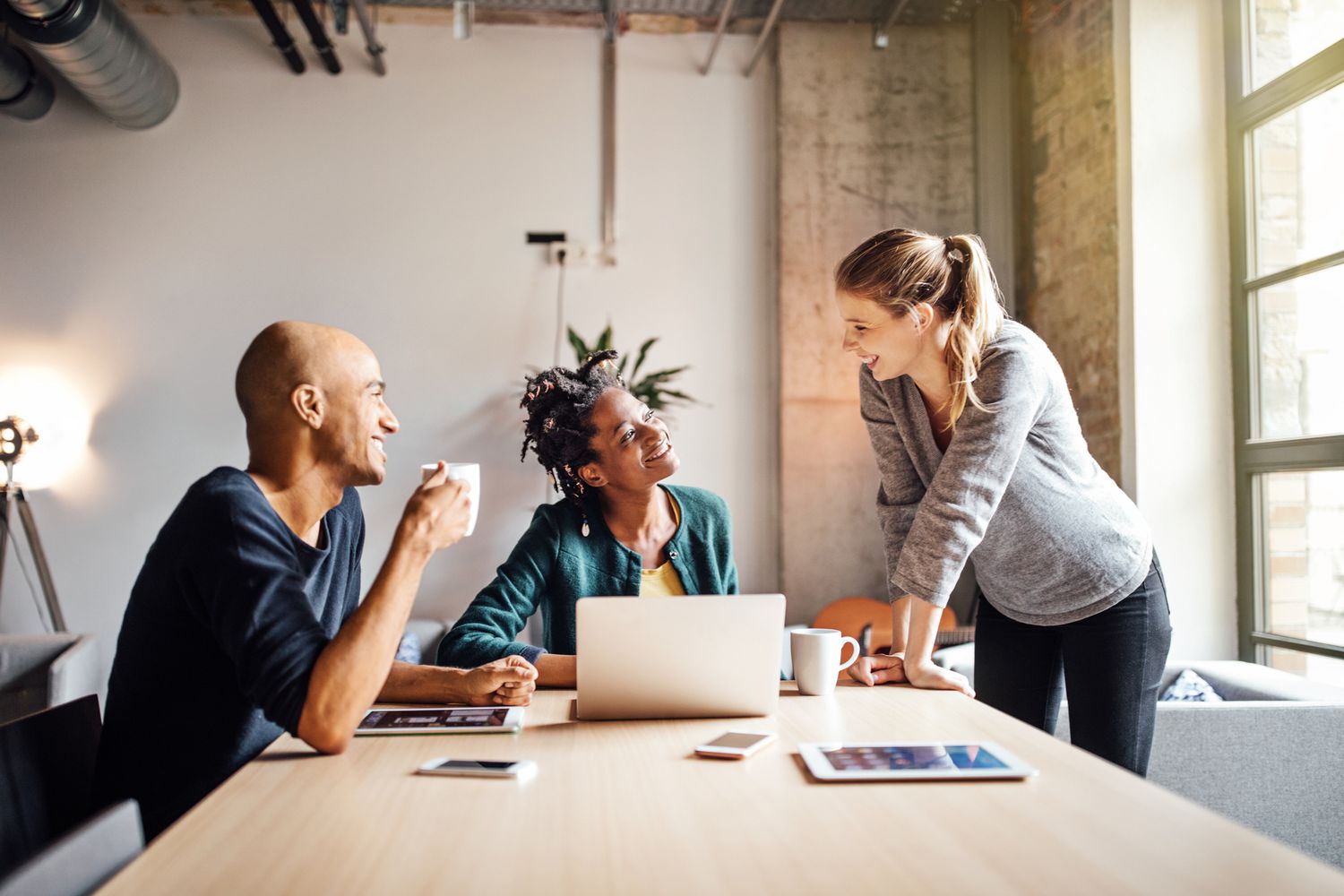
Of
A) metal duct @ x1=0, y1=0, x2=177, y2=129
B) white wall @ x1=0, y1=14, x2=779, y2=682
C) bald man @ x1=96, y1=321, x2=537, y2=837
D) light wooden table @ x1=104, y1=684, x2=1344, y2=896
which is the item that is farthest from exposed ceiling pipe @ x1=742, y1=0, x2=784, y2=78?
light wooden table @ x1=104, y1=684, x2=1344, y2=896

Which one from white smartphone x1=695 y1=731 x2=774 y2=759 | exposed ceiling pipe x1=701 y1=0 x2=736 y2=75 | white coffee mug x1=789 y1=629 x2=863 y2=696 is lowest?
white smartphone x1=695 y1=731 x2=774 y2=759

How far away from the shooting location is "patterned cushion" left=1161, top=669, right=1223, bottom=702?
2785mm

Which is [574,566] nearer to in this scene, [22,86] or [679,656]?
[679,656]

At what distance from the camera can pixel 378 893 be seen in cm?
79

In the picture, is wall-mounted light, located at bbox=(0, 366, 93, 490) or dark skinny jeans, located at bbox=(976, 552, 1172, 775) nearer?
dark skinny jeans, located at bbox=(976, 552, 1172, 775)

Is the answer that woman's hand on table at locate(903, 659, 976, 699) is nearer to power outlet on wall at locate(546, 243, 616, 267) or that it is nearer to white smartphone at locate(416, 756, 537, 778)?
Answer: white smartphone at locate(416, 756, 537, 778)

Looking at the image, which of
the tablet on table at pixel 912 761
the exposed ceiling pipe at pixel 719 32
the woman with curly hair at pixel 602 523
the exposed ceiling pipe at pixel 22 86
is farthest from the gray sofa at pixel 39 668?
the exposed ceiling pipe at pixel 719 32

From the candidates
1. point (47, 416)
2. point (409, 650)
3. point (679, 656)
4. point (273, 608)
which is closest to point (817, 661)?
point (679, 656)

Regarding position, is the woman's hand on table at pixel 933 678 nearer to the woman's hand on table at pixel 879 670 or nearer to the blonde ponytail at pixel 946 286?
the woman's hand on table at pixel 879 670

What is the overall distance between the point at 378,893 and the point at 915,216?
4394mm

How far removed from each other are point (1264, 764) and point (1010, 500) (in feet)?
3.77

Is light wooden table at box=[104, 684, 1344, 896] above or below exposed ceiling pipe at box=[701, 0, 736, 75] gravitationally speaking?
below

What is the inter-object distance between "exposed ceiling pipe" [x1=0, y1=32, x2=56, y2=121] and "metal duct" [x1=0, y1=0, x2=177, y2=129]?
0.18 meters

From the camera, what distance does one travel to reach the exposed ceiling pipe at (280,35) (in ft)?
13.3
